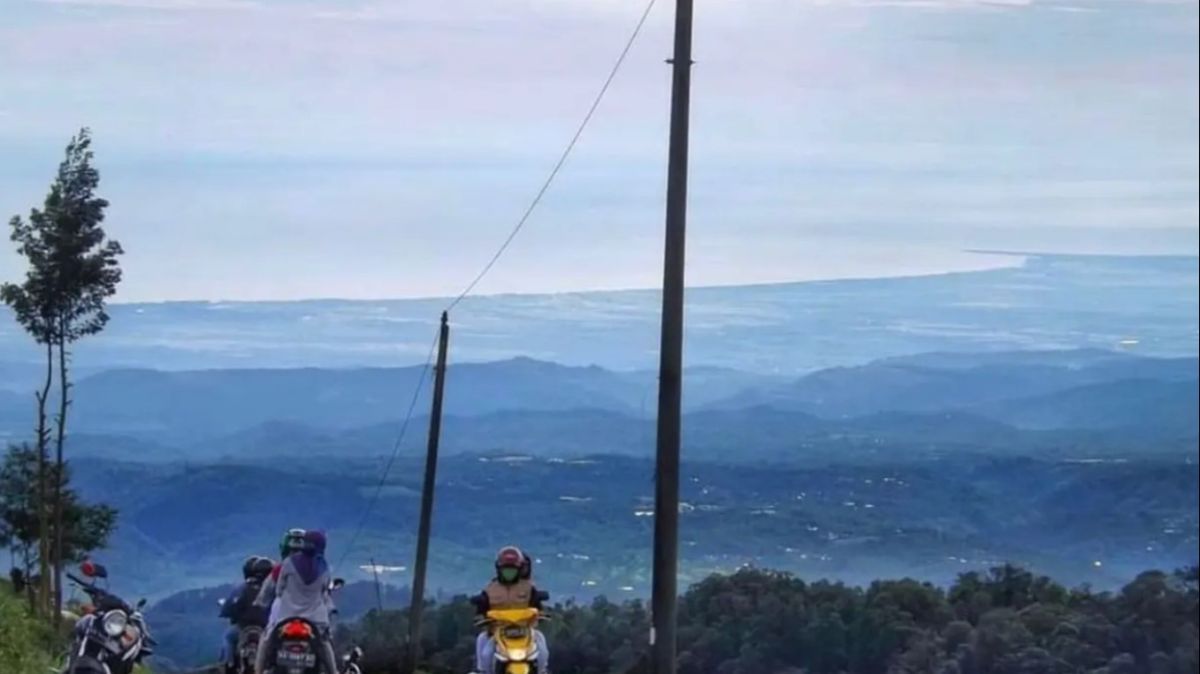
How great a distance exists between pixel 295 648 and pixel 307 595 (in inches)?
17.1

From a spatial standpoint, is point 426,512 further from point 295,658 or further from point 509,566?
point 509,566

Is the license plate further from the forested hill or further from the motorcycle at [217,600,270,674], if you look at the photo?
the forested hill

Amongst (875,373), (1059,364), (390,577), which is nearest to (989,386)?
(1059,364)

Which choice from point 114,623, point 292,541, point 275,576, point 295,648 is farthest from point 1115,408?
point 114,623

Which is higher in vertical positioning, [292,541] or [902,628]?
[292,541]

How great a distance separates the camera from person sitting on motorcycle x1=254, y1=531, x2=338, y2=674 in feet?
51.8

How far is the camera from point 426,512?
27.3 meters

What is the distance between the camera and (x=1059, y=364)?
28203mm

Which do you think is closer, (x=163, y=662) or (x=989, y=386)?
(x=163, y=662)

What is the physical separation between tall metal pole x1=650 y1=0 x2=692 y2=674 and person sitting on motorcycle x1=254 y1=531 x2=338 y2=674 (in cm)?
278

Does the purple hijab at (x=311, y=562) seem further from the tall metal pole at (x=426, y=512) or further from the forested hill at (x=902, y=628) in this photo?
the tall metal pole at (x=426, y=512)

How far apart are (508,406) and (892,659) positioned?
11.7m

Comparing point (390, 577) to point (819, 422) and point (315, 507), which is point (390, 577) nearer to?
point (315, 507)

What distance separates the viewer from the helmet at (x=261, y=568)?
17609mm
